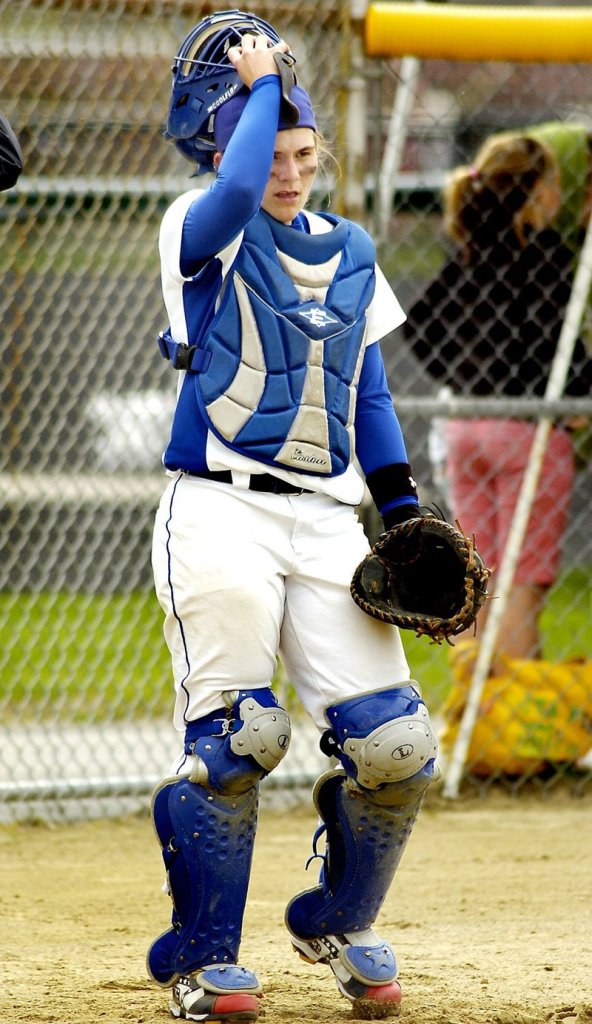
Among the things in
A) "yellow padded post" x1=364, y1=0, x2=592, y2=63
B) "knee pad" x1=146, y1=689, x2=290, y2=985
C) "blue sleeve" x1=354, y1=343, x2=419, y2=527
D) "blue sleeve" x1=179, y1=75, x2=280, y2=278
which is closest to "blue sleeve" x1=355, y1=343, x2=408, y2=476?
"blue sleeve" x1=354, y1=343, x2=419, y2=527

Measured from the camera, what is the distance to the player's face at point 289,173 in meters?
2.60

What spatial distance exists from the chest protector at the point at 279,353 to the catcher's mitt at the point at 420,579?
205 mm

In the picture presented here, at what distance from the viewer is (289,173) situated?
2.60 m

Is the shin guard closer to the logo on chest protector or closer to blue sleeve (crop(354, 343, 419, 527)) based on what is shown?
blue sleeve (crop(354, 343, 419, 527))

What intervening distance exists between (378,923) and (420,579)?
1.18m

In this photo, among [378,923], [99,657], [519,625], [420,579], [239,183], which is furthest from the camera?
[99,657]

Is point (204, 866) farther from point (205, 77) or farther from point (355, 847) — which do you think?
point (205, 77)

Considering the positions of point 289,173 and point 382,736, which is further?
point 289,173

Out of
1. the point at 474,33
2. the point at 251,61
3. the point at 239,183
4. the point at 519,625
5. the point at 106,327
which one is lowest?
the point at 519,625

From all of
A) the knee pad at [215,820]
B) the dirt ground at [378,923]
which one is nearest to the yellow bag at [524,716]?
the dirt ground at [378,923]

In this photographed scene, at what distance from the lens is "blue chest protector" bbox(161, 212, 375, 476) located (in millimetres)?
2553

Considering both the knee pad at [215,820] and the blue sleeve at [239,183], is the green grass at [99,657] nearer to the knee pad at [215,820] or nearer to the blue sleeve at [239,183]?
the knee pad at [215,820]

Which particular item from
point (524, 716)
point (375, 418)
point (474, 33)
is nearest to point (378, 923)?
point (375, 418)

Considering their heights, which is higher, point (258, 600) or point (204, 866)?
point (258, 600)
